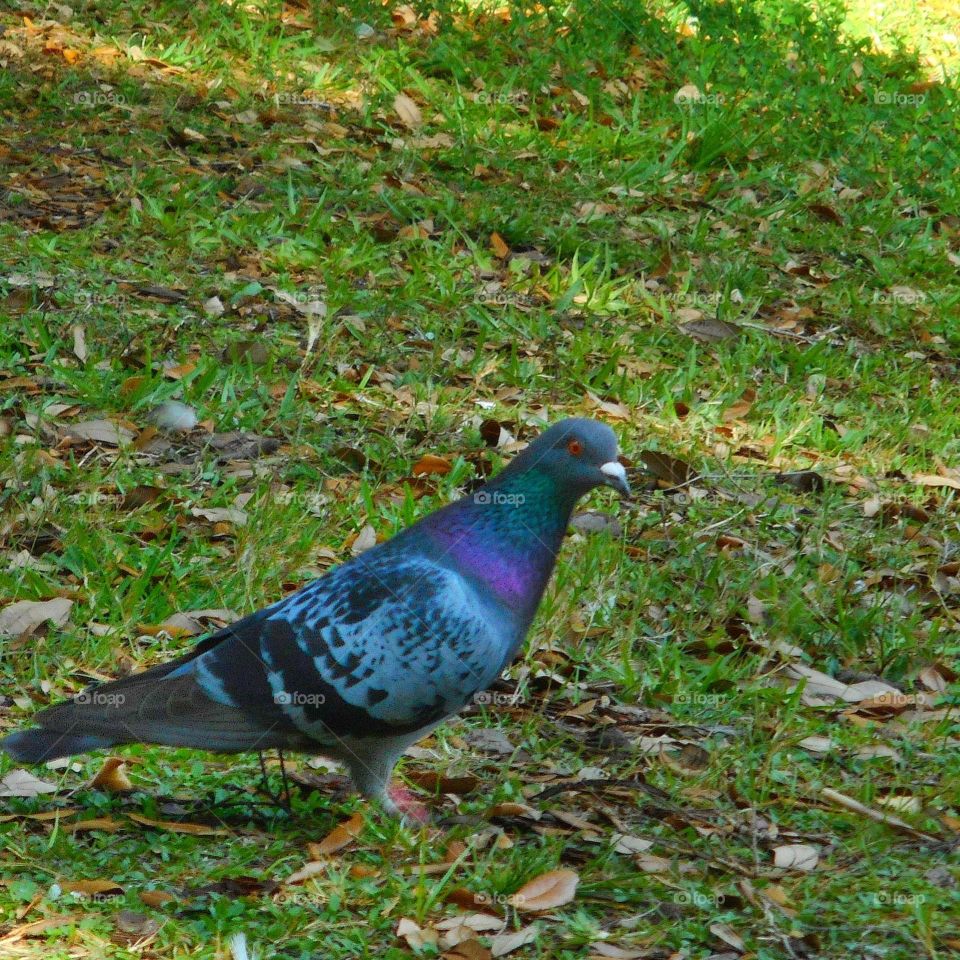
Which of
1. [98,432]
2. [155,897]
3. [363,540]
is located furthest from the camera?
[98,432]

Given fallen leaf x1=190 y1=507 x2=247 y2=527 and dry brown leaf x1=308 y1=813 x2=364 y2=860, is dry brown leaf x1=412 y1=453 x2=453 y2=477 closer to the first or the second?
fallen leaf x1=190 y1=507 x2=247 y2=527

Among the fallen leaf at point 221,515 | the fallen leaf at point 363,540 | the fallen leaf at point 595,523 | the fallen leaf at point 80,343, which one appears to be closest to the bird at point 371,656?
the fallen leaf at point 363,540

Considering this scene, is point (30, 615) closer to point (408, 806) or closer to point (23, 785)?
point (23, 785)

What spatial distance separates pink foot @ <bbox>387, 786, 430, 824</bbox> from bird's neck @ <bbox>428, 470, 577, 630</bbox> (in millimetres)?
542

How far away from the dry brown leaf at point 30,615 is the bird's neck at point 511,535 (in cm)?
124

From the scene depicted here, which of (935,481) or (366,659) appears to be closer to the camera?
(366,659)

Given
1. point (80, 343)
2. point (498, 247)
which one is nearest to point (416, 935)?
Answer: point (80, 343)

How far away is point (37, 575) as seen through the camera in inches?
164

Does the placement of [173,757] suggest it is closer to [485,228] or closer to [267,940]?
[267,940]

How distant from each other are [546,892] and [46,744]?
1188mm

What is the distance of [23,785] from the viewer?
339 centimetres

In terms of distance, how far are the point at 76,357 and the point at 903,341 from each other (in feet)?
12.5

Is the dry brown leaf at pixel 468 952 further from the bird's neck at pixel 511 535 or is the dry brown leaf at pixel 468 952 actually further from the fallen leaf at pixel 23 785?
the fallen leaf at pixel 23 785

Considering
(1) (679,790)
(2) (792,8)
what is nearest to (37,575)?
(1) (679,790)
